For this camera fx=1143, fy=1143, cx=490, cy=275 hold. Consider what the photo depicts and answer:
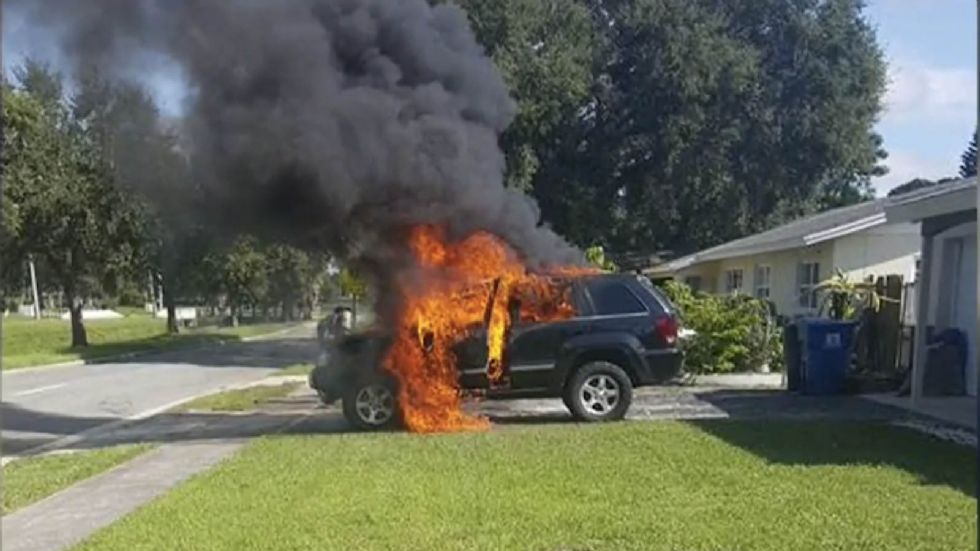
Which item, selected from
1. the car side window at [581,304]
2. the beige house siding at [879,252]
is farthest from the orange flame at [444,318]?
the beige house siding at [879,252]

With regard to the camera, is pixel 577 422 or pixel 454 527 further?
pixel 577 422

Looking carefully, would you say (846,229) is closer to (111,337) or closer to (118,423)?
(118,423)

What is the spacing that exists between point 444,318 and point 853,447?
473 centimetres

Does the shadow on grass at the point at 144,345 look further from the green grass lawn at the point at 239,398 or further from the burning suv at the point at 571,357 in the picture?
the burning suv at the point at 571,357

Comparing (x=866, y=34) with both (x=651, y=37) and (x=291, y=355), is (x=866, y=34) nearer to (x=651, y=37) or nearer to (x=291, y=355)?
(x=651, y=37)

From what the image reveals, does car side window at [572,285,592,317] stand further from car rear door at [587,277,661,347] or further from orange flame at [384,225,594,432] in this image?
orange flame at [384,225,594,432]

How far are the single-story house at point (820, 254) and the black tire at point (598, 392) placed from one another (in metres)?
5.55

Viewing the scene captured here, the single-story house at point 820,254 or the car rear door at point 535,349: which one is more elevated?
the single-story house at point 820,254

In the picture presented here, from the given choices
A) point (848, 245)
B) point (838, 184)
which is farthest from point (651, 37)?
point (848, 245)

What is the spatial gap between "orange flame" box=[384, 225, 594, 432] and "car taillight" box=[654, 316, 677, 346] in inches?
59.5

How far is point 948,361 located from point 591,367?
5329 millimetres

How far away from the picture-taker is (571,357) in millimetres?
13531

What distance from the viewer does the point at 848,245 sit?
824 inches

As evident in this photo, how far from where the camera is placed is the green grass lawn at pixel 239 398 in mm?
17891
